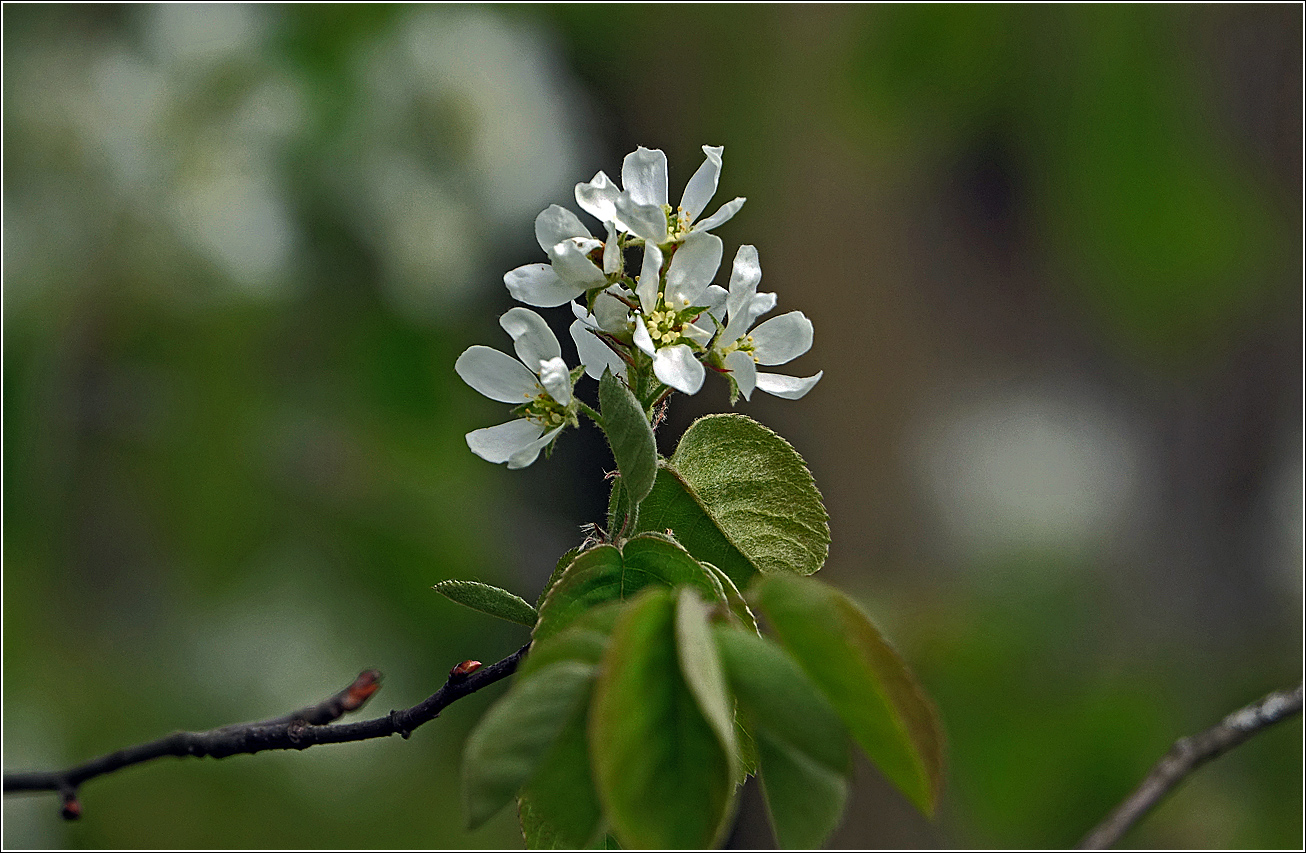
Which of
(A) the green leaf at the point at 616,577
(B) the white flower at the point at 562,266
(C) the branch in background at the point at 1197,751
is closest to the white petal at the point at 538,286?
(B) the white flower at the point at 562,266

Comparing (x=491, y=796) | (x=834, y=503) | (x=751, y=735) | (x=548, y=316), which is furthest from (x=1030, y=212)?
(x=491, y=796)

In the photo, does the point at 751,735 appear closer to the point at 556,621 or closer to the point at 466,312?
the point at 556,621

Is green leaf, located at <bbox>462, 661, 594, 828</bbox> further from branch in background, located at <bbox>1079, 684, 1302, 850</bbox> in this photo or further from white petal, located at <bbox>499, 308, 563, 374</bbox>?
branch in background, located at <bbox>1079, 684, 1302, 850</bbox>

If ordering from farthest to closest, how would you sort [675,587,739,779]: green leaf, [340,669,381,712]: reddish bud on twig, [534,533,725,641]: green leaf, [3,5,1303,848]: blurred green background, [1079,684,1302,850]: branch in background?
[3,5,1303,848]: blurred green background → [1079,684,1302,850]: branch in background → [340,669,381,712]: reddish bud on twig → [534,533,725,641]: green leaf → [675,587,739,779]: green leaf

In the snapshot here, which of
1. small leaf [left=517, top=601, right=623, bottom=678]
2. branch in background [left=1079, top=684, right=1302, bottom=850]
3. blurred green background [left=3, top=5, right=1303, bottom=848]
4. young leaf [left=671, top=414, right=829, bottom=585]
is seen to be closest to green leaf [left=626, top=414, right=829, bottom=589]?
young leaf [left=671, top=414, right=829, bottom=585]

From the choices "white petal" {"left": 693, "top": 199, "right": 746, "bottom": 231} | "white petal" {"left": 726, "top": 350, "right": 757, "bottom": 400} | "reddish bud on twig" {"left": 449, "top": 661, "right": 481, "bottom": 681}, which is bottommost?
"reddish bud on twig" {"left": 449, "top": 661, "right": 481, "bottom": 681}

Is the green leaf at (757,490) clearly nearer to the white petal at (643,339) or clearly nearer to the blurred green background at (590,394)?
the white petal at (643,339)

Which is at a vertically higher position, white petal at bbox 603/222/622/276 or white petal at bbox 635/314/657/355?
white petal at bbox 603/222/622/276
